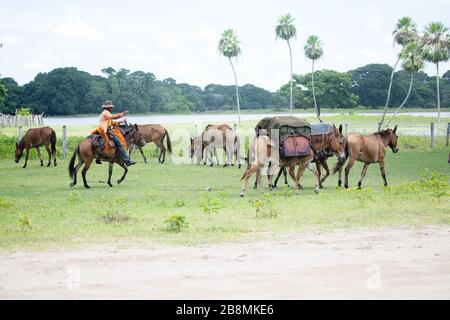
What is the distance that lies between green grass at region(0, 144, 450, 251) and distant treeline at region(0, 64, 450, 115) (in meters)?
47.4

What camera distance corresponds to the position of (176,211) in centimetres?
1340

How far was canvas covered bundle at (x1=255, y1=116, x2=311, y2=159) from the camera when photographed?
1667 centimetres

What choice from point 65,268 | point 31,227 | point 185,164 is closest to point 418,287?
point 65,268

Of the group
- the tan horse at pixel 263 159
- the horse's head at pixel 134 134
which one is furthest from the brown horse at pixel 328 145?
the horse's head at pixel 134 134

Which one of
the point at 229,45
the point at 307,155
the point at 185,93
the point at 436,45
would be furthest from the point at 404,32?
the point at 307,155

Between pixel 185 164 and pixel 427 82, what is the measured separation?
9372 cm

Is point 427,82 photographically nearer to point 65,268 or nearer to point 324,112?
point 324,112

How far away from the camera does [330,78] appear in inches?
3949

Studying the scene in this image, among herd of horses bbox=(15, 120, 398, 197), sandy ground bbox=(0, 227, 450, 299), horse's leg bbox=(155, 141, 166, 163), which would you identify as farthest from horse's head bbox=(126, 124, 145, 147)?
sandy ground bbox=(0, 227, 450, 299)

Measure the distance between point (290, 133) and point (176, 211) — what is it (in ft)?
15.1

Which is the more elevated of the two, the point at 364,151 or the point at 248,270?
the point at 364,151

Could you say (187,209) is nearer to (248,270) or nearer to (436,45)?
(248,270)

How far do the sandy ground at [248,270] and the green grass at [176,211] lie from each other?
92cm

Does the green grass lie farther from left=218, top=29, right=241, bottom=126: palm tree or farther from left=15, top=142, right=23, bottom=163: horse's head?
left=218, top=29, right=241, bottom=126: palm tree
